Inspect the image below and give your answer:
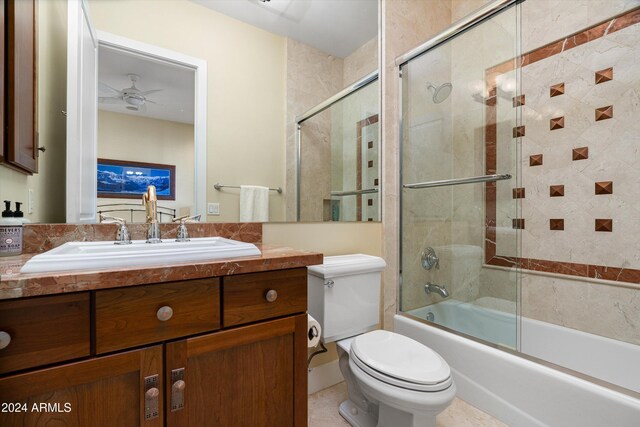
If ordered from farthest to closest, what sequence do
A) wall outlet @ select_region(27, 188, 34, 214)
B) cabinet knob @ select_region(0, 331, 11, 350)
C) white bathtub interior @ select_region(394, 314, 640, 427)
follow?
white bathtub interior @ select_region(394, 314, 640, 427)
wall outlet @ select_region(27, 188, 34, 214)
cabinet knob @ select_region(0, 331, 11, 350)

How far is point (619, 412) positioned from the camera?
3.64 ft

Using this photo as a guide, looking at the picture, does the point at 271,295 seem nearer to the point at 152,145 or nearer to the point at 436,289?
the point at 152,145

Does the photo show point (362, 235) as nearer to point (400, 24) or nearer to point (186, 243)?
point (186, 243)

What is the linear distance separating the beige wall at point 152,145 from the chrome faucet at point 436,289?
4.91 ft

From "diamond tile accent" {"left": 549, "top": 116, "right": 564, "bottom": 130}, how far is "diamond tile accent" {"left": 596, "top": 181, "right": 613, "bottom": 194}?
16.4 inches

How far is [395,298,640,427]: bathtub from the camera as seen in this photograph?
1.19m

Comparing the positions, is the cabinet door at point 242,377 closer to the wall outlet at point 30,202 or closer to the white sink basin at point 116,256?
the white sink basin at point 116,256

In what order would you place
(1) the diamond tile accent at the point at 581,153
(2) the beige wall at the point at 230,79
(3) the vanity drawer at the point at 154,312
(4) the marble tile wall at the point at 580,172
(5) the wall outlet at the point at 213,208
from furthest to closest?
(1) the diamond tile accent at the point at 581,153 < (4) the marble tile wall at the point at 580,172 < (5) the wall outlet at the point at 213,208 < (2) the beige wall at the point at 230,79 < (3) the vanity drawer at the point at 154,312

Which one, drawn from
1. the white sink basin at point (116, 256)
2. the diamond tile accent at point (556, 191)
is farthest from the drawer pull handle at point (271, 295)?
the diamond tile accent at point (556, 191)

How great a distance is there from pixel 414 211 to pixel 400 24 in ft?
4.25

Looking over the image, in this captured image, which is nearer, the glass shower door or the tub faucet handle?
the glass shower door

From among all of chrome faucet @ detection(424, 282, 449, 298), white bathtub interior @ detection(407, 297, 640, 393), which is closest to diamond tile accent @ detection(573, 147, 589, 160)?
white bathtub interior @ detection(407, 297, 640, 393)

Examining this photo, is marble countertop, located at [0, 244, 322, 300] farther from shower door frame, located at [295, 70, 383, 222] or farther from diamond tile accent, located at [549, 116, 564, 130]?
diamond tile accent, located at [549, 116, 564, 130]

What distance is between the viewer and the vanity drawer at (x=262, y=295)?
0.85 metres
